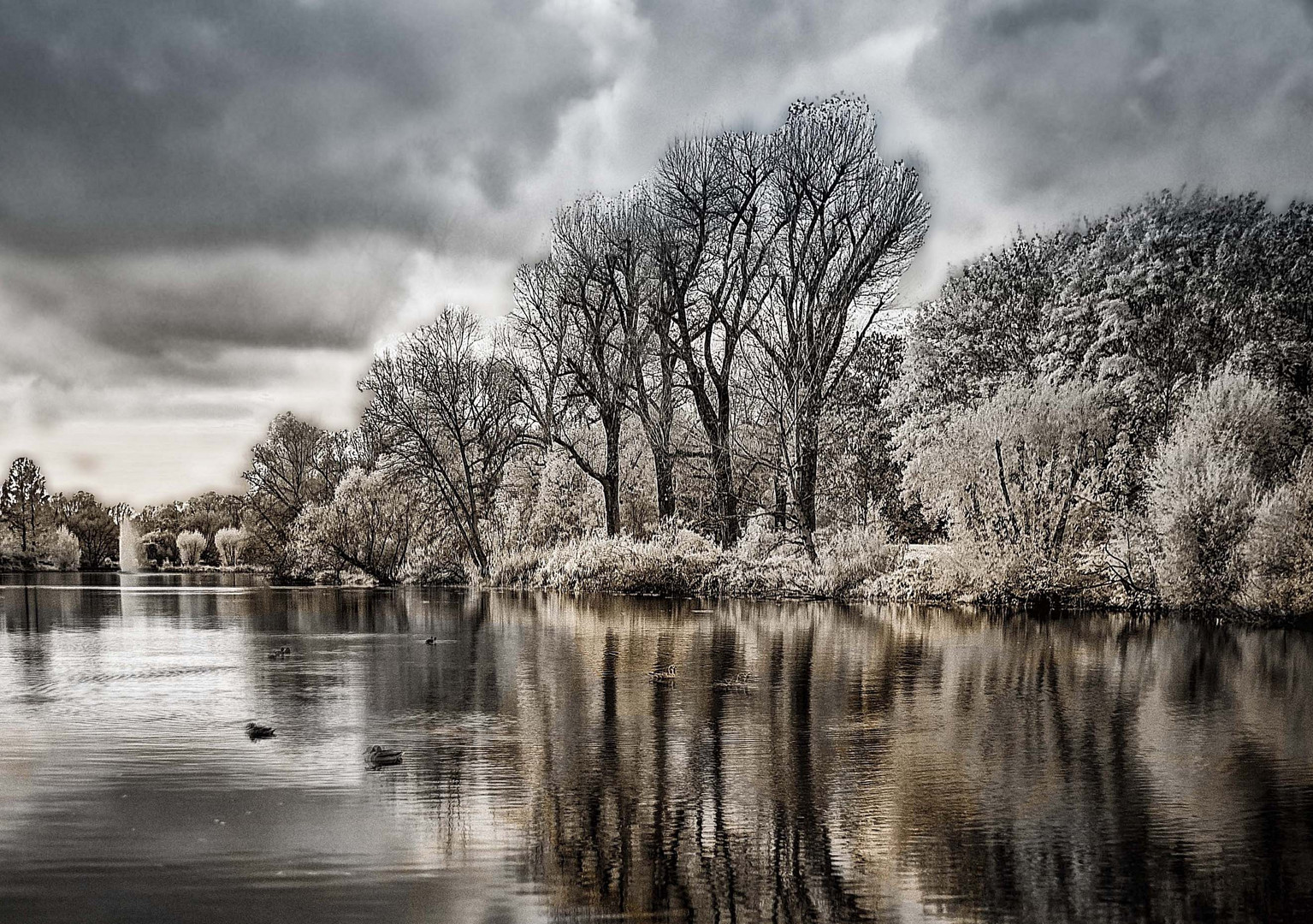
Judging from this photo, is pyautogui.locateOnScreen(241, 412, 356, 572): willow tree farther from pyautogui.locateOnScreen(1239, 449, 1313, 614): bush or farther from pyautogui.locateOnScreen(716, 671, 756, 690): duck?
pyautogui.locateOnScreen(716, 671, 756, 690): duck

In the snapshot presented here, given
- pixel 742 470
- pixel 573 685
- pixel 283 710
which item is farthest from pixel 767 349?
pixel 283 710

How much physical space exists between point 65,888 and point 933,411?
32298mm

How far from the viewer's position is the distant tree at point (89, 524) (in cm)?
6906

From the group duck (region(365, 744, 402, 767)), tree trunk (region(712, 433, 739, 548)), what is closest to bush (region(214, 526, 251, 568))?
tree trunk (region(712, 433, 739, 548))

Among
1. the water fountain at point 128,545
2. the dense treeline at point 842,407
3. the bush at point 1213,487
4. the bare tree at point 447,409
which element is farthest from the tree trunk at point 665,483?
the water fountain at point 128,545

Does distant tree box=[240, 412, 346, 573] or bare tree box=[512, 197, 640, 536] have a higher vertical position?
bare tree box=[512, 197, 640, 536]

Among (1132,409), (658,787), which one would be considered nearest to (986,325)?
(1132,409)

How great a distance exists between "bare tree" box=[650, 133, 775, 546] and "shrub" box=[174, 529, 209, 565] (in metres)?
40.9

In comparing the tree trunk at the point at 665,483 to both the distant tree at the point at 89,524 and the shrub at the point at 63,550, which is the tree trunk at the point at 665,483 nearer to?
the shrub at the point at 63,550

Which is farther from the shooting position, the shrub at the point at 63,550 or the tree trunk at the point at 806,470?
the shrub at the point at 63,550

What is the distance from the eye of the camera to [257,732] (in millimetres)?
9750

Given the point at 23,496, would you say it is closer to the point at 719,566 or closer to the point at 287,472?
the point at 287,472

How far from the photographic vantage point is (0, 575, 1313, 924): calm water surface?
5.66 m

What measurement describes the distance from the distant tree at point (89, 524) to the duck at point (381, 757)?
67.9 m
